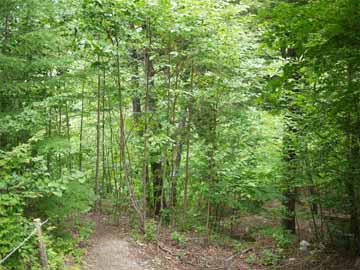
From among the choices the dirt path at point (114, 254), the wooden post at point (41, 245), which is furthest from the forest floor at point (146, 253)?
the wooden post at point (41, 245)

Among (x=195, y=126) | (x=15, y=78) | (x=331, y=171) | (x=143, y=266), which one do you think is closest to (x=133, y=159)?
(x=195, y=126)

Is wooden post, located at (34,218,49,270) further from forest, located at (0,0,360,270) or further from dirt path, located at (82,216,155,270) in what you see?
dirt path, located at (82,216,155,270)

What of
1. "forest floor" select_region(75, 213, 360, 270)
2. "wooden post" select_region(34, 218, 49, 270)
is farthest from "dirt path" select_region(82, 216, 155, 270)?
"wooden post" select_region(34, 218, 49, 270)

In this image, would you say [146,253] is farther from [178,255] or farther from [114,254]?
[178,255]

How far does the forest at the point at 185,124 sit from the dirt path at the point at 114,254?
41 mm

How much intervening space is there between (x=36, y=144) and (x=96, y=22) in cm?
249

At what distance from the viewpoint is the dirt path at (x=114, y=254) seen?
724cm

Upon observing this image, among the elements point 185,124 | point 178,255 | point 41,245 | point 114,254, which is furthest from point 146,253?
point 185,124

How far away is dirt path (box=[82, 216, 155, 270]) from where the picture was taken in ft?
23.8

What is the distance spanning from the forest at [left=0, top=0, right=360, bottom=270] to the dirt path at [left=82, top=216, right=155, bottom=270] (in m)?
0.04

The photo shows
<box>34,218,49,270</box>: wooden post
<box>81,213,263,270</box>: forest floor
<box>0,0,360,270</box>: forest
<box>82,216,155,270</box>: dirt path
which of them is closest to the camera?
<box>34,218,49,270</box>: wooden post

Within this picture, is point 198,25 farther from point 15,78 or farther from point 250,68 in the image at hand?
point 15,78

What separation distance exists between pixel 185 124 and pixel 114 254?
172 inches

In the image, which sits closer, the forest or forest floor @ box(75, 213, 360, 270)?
the forest
